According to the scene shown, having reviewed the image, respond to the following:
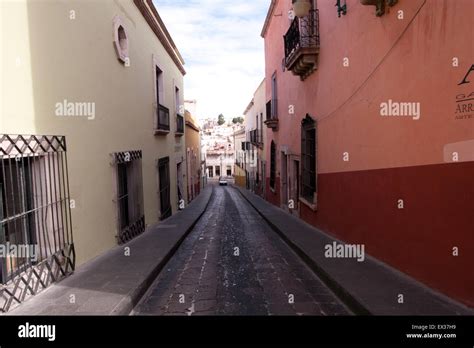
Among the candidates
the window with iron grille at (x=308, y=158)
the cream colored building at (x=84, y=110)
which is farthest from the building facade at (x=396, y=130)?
the cream colored building at (x=84, y=110)

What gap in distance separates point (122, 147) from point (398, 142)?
5.73 metres

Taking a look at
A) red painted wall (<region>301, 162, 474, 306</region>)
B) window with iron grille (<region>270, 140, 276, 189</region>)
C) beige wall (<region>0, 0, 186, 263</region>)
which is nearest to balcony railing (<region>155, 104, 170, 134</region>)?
beige wall (<region>0, 0, 186, 263</region>)

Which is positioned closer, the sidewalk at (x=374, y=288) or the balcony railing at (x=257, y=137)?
the sidewalk at (x=374, y=288)

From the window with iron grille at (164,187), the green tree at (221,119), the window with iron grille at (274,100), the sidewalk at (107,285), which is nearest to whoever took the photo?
the sidewalk at (107,285)

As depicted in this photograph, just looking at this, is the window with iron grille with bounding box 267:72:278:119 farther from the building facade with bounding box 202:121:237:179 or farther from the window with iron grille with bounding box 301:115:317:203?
the building facade with bounding box 202:121:237:179

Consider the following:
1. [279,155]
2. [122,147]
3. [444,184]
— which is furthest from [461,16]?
[279,155]

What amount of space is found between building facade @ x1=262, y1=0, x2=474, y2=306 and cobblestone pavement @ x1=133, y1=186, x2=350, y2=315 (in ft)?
4.31

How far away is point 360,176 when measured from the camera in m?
7.18

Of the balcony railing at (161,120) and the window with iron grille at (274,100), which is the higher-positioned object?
the window with iron grille at (274,100)

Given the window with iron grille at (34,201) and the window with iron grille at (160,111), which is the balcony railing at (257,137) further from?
the window with iron grille at (34,201)

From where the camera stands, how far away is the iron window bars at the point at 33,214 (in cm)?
461

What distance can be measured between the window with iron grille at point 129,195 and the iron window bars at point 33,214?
2.30 meters

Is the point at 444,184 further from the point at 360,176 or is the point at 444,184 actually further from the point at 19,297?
the point at 19,297
